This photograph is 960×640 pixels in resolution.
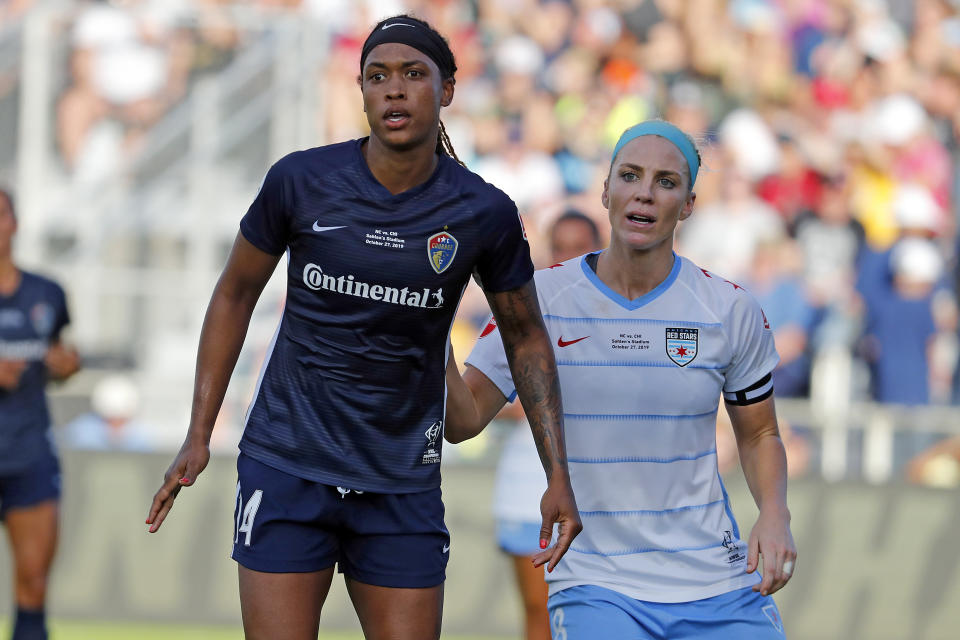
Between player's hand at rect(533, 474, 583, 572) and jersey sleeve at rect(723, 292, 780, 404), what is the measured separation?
671mm

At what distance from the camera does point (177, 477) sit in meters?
4.11

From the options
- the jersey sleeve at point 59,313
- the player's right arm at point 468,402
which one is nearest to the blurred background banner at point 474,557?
the jersey sleeve at point 59,313

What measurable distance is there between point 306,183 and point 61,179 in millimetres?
8251

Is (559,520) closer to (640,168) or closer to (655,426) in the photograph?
(655,426)

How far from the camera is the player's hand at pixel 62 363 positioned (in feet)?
25.5

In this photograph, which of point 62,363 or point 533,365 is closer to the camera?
point 533,365

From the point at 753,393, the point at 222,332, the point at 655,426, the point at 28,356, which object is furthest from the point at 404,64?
the point at 28,356

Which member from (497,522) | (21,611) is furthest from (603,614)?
(21,611)

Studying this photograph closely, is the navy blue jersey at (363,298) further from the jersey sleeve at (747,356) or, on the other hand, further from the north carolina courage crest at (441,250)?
the jersey sleeve at (747,356)

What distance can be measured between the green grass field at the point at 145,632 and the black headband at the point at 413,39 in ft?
20.8

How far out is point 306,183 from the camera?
414 cm

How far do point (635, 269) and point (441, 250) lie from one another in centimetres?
66

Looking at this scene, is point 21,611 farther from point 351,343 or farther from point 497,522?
point 351,343

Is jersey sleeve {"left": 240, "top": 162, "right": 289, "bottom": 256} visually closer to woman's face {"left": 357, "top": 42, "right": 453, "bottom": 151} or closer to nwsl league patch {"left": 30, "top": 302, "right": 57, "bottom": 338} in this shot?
woman's face {"left": 357, "top": 42, "right": 453, "bottom": 151}
